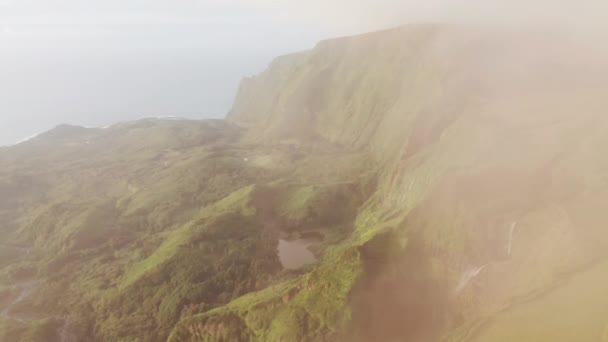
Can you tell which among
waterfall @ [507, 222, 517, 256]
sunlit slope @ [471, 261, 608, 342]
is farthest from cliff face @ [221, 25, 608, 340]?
sunlit slope @ [471, 261, 608, 342]

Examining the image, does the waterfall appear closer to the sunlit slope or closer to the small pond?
the sunlit slope

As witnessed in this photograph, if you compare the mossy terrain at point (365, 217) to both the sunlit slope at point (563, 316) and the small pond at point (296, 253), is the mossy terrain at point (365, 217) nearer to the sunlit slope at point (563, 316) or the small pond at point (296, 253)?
the sunlit slope at point (563, 316)

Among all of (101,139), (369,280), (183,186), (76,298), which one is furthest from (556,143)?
(101,139)

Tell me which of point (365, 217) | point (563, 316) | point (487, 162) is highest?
point (563, 316)

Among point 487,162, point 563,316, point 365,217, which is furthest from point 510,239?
point 365,217

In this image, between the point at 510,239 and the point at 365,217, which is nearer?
the point at 510,239

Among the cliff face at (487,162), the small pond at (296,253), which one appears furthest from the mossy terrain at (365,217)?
the small pond at (296,253)

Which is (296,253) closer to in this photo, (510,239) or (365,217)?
(365,217)

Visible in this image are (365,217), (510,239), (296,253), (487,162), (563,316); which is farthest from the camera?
(365,217)

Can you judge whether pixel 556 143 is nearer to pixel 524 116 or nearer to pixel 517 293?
pixel 524 116

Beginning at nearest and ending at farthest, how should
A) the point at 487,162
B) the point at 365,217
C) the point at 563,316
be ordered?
the point at 563,316 → the point at 487,162 → the point at 365,217
